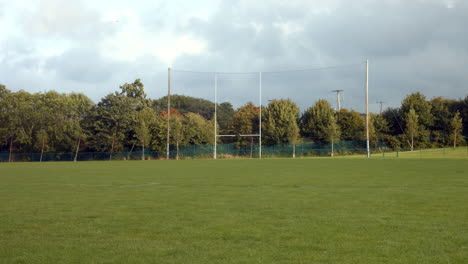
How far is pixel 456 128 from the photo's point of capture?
2566 inches

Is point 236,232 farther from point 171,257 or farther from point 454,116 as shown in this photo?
point 454,116

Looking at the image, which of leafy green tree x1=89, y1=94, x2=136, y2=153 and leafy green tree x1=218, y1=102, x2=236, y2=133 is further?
leafy green tree x1=218, y1=102, x2=236, y2=133

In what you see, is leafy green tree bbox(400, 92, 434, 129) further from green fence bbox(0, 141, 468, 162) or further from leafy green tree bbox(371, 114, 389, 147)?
green fence bbox(0, 141, 468, 162)

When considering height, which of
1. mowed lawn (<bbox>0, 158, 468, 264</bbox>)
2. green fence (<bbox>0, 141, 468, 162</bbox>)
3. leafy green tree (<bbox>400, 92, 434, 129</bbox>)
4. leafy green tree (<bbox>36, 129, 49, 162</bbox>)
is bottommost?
mowed lawn (<bbox>0, 158, 468, 264</bbox>)

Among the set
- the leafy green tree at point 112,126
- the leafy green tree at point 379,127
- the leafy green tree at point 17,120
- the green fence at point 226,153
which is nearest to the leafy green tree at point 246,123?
the green fence at point 226,153

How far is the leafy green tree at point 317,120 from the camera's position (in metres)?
67.6

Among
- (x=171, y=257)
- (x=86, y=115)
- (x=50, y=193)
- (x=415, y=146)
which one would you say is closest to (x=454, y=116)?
(x=415, y=146)

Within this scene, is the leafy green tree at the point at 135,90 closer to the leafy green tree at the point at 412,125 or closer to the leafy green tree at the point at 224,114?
the leafy green tree at the point at 224,114

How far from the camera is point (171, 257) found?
6.23 metres

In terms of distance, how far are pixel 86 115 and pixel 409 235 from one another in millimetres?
67076

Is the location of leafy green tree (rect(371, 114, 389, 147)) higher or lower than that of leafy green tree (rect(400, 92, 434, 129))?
lower

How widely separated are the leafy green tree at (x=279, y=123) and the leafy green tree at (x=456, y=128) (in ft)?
72.5

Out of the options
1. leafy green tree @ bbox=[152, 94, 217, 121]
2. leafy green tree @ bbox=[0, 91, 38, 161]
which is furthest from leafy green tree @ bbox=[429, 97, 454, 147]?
leafy green tree @ bbox=[0, 91, 38, 161]

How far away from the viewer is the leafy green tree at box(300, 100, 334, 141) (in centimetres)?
6762
